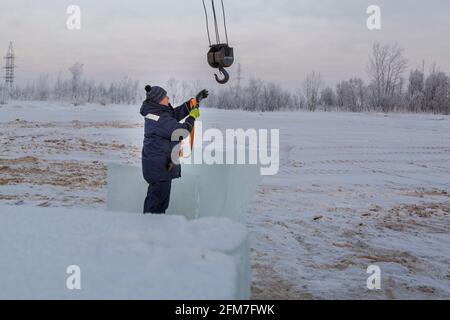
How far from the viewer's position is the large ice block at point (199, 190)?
4957mm

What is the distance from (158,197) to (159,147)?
1.48ft

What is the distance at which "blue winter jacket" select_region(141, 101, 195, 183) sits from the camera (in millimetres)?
4703

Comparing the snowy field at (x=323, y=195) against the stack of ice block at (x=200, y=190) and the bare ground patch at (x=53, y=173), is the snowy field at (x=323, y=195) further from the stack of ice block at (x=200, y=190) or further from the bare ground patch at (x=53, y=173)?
the stack of ice block at (x=200, y=190)

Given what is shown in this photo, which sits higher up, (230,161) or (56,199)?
(230,161)

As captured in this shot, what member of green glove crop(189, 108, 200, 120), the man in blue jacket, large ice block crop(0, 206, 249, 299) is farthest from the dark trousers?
large ice block crop(0, 206, 249, 299)

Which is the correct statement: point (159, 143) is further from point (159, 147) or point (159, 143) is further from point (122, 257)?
point (122, 257)

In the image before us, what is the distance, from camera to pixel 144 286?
2311 mm

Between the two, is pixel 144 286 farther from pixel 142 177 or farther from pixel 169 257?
pixel 142 177

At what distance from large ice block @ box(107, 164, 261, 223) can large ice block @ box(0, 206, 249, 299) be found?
1.69m

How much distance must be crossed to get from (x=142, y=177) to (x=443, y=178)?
7.50 metres

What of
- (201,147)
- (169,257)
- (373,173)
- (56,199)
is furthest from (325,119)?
(169,257)

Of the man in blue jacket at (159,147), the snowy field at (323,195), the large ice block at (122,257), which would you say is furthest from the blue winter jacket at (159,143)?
the large ice block at (122,257)

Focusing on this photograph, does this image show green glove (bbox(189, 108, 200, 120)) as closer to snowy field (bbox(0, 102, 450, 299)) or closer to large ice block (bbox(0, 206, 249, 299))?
snowy field (bbox(0, 102, 450, 299))

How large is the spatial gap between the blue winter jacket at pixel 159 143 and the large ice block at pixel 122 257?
1350mm
